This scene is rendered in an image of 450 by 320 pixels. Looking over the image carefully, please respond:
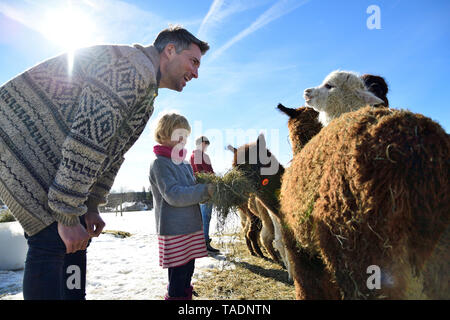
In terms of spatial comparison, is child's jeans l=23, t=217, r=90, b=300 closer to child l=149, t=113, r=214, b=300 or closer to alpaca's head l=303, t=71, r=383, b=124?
child l=149, t=113, r=214, b=300

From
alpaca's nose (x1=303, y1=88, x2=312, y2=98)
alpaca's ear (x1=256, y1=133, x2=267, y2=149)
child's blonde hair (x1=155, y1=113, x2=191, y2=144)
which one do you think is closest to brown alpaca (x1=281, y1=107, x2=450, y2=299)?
alpaca's nose (x1=303, y1=88, x2=312, y2=98)

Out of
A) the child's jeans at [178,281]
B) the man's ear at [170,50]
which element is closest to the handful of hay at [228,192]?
the child's jeans at [178,281]

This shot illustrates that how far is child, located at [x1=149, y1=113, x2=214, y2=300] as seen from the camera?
6.87 ft

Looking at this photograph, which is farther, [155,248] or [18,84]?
[155,248]

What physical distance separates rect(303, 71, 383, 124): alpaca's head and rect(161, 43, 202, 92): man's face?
127 centimetres

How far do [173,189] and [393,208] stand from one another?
1.59m

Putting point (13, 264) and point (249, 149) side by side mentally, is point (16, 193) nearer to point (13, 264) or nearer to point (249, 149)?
point (249, 149)

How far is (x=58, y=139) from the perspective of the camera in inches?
50.1

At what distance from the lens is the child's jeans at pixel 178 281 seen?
2092mm

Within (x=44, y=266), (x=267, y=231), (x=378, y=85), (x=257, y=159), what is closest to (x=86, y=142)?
(x=44, y=266)

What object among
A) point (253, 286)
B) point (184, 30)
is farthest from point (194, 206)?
point (253, 286)

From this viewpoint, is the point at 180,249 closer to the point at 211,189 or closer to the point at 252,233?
the point at 211,189
